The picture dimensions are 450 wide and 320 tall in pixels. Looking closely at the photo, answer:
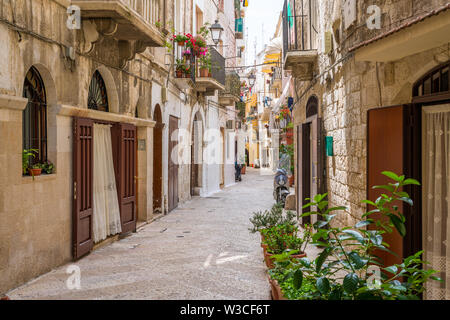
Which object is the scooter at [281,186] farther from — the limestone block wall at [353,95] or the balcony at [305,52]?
the limestone block wall at [353,95]

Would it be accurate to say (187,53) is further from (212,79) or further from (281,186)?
(281,186)

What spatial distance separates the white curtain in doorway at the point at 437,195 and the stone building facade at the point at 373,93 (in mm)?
55

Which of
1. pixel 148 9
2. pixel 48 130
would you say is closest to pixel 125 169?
pixel 48 130

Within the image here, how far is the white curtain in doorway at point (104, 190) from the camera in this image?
8.45 metres

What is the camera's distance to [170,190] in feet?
44.1

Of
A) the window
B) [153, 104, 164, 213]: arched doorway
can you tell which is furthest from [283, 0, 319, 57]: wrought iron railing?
the window

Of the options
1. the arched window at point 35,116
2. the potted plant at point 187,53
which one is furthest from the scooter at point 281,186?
the arched window at point 35,116

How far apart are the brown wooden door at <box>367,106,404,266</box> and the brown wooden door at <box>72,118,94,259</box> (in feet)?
14.2

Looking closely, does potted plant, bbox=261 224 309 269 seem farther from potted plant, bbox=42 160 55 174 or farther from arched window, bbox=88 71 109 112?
arched window, bbox=88 71 109 112

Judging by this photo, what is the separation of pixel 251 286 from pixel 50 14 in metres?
4.55

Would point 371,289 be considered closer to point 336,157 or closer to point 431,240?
point 431,240

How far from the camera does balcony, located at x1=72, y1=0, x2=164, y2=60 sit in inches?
274

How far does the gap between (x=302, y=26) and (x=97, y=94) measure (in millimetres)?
4701
